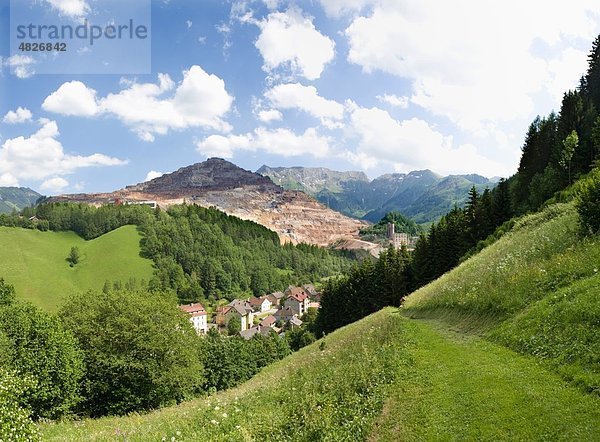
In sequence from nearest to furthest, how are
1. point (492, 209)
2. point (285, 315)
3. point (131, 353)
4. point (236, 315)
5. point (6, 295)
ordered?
point (131, 353) < point (6, 295) < point (492, 209) < point (236, 315) < point (285, 315)

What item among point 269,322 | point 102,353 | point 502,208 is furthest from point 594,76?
point 269,322

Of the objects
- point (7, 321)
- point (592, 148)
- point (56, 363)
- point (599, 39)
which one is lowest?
point (56, 363)

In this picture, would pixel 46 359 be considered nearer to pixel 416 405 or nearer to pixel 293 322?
pixel 416 405

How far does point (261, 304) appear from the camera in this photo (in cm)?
17612

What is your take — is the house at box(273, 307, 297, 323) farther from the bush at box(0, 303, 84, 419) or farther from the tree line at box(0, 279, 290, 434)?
the bush at box(0, 303, 84, 419)

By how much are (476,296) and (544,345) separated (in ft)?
32.0

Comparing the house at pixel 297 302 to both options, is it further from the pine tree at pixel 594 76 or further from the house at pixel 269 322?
the pine tree at pixel 594 76

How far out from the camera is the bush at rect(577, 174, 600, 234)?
71.7ft

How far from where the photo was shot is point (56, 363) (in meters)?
31.4

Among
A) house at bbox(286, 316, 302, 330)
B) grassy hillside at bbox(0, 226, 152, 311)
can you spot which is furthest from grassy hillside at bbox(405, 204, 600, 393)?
grassy hillside at bbox(0, 226, 152, 311)

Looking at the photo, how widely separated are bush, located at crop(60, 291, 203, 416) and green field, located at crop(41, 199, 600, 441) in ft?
46.9

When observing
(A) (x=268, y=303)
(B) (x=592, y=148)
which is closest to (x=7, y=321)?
(B) (x=592, y=148)

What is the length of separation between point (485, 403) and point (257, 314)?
166143 mm

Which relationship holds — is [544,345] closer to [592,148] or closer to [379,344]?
[379,344]
